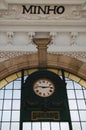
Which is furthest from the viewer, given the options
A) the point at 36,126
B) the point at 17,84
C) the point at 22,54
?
the point at 22,54

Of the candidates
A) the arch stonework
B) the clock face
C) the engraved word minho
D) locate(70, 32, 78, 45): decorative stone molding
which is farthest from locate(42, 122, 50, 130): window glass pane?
the engraved word minho

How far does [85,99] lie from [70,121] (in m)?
0.95

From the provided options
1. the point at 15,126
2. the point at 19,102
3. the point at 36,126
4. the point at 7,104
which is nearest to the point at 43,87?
the point at 19,102

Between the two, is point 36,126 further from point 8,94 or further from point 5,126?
point 8,94

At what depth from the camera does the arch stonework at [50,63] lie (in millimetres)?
8617

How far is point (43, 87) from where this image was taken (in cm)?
820

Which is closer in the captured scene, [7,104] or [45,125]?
[45,125]

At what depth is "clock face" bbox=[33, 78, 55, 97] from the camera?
26.2ft

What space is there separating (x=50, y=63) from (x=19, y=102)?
154 cm

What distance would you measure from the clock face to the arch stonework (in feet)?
2.55

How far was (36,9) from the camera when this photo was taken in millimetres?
9070

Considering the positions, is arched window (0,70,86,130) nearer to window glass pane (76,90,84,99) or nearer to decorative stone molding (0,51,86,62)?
window glass pane (76,90,84,99)

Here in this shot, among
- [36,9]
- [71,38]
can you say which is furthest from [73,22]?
[36,9]

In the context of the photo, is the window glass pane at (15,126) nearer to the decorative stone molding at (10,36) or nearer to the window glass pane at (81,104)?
the window glass pane at (81,104)
